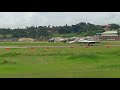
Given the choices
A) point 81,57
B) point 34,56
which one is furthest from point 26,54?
point 81,57

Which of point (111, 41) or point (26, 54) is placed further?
point (111, 41)

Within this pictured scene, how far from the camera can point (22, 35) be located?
11.6 m

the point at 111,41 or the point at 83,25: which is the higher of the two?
the point at 83,25
